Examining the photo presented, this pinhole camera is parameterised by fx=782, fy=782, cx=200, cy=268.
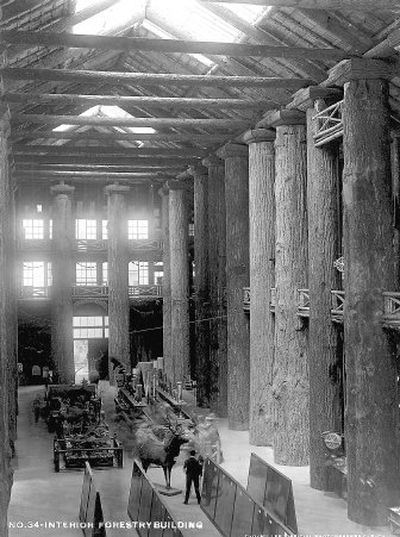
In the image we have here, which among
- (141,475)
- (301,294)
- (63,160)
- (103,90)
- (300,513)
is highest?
(103,90)

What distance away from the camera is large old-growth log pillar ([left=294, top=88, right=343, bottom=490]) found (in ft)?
52.7

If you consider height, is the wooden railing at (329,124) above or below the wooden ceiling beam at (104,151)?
below

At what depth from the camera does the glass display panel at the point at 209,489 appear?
542 inches

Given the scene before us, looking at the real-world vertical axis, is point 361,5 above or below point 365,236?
above

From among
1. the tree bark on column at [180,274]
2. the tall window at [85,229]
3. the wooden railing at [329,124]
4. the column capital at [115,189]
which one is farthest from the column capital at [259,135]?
the tall window at [85,229]

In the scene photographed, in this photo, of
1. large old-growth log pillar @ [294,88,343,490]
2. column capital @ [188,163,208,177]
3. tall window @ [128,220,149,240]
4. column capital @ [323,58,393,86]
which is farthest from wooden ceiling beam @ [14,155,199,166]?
column capital @ [323,58,393,86]

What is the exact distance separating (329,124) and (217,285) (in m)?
10.4

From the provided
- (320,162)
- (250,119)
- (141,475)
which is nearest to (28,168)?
(250,119)

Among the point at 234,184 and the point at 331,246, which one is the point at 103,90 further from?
the point at 331,246

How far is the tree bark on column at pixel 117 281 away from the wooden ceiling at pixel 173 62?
688 cm

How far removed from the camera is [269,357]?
68.4 ft

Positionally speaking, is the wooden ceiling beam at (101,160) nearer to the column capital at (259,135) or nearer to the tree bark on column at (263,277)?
the column capital at (259,135)

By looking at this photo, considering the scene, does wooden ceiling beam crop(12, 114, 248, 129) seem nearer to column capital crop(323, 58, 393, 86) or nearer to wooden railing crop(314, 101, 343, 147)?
wooden railing crop(314, 101, 343, 147)

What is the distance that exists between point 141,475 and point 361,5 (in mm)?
8597
